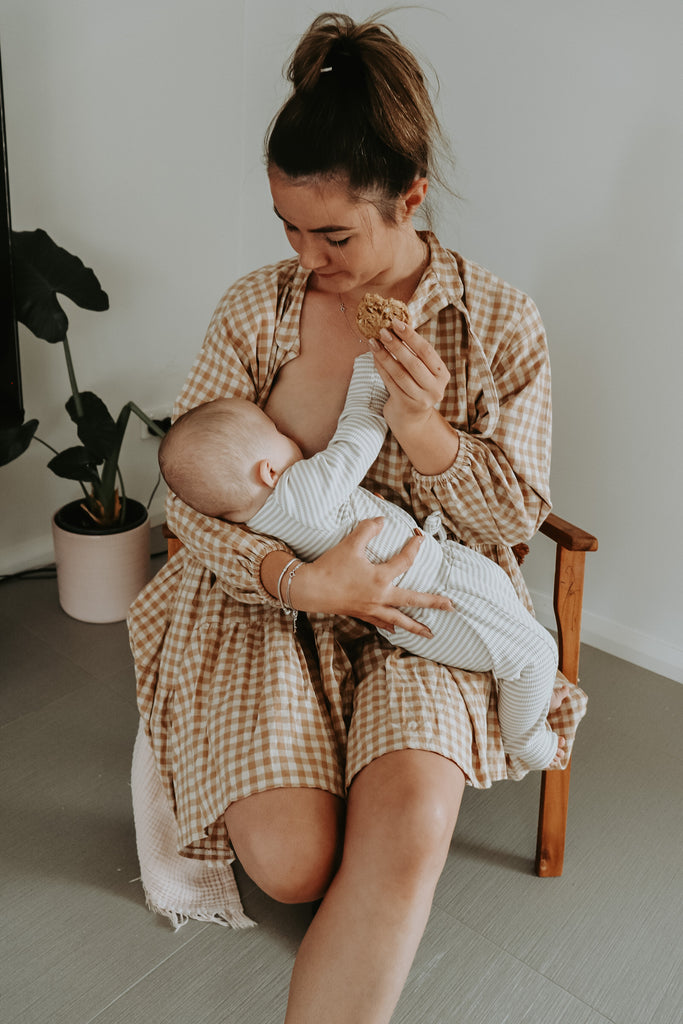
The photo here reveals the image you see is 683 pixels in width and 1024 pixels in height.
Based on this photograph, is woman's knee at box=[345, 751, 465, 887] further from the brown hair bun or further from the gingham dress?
the brown hair bun

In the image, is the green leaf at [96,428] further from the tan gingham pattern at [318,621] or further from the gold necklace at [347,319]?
the gold necklace at [347,319]

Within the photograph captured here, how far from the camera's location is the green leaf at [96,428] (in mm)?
2088

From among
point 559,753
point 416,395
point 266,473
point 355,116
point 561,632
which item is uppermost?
point 355,116

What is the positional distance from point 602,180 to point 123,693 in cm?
173

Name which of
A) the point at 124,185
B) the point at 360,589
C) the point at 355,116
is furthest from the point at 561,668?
the point at 124,185

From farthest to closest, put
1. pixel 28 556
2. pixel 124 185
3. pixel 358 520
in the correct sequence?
1. pixel 28 556
2. pixel 124 185
3. pixel 358 520

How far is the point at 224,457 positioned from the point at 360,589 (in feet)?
0.97

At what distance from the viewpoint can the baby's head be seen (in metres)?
1.28

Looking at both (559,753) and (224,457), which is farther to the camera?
(559,753)

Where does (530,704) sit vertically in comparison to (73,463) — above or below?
above

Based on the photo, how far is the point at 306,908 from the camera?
150 cm

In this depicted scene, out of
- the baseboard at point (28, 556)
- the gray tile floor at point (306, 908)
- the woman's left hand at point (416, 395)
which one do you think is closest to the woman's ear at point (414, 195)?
the woman's left hand at point (416, 395)

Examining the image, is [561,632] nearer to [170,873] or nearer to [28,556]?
[170,873]

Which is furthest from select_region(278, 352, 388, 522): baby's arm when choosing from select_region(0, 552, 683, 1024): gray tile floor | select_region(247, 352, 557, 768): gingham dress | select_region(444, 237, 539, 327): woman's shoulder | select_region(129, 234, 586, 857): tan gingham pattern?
select_region(0, 552, 683, 1024): gray tile floor
